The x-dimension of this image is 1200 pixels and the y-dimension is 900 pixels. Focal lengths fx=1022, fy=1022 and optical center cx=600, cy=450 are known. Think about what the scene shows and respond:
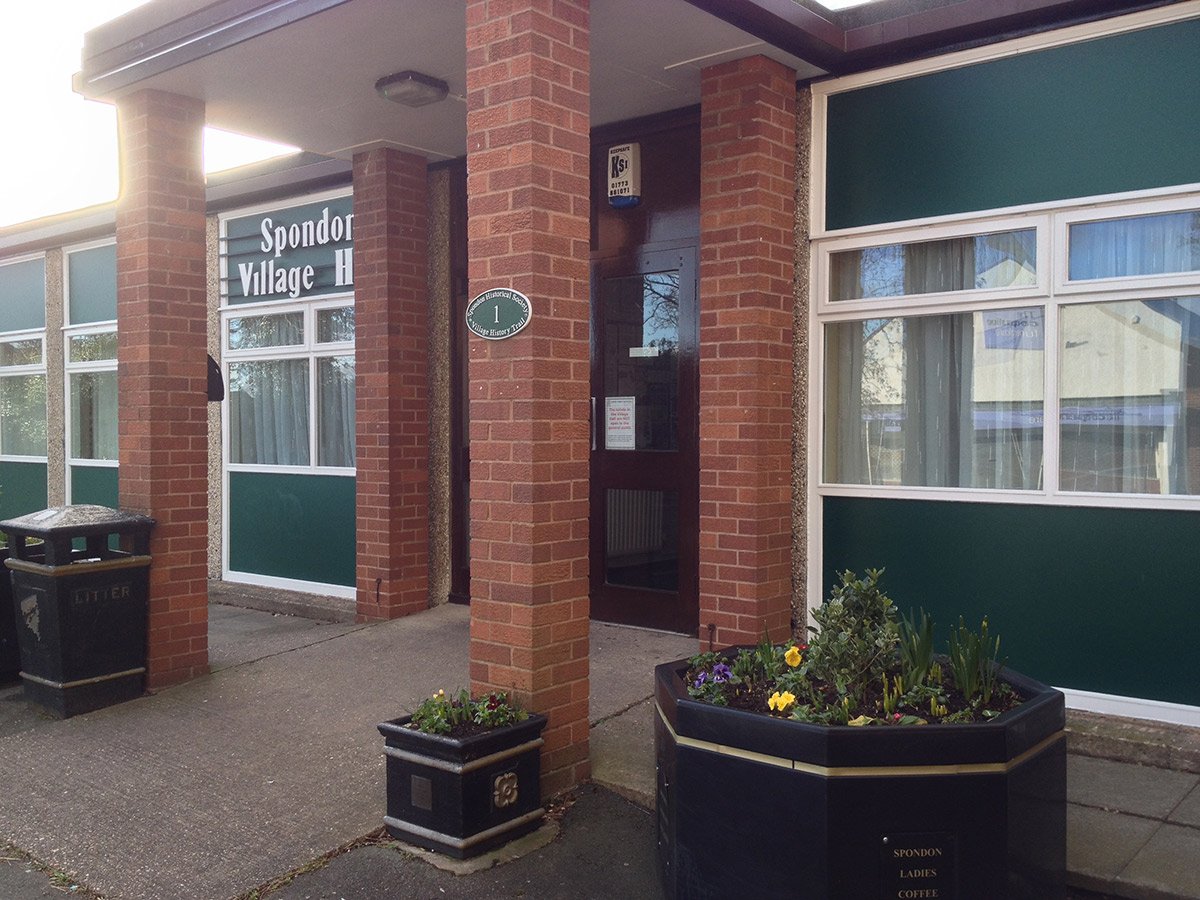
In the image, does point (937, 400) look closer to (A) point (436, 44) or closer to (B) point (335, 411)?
(A) point (436, 44)

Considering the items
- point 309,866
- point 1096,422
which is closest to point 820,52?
point 1096,422

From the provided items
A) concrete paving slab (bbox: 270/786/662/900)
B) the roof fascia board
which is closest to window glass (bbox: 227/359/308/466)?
the roof fascia board

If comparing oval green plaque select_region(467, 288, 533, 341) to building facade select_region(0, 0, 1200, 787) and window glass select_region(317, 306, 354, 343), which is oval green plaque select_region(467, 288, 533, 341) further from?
window glass select_region(317, 306, 354, 343)

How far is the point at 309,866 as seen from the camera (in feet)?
11.9

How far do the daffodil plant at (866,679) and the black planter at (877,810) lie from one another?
0.14 meters

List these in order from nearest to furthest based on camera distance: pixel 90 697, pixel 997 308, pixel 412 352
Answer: pixel 997 308 → pixel 90 697 → pixel 412 352

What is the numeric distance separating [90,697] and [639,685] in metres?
2.92

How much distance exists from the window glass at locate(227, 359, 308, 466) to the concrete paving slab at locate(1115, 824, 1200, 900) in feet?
22.2

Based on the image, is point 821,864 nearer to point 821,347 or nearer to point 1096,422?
point 1096,422

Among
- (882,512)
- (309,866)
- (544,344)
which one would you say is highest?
(544,344)

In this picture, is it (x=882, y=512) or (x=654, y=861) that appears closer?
(x=654, y=861)

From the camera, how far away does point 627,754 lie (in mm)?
4465

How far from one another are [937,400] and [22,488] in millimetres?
10851

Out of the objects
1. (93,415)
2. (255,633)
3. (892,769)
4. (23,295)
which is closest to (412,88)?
(255,633)
